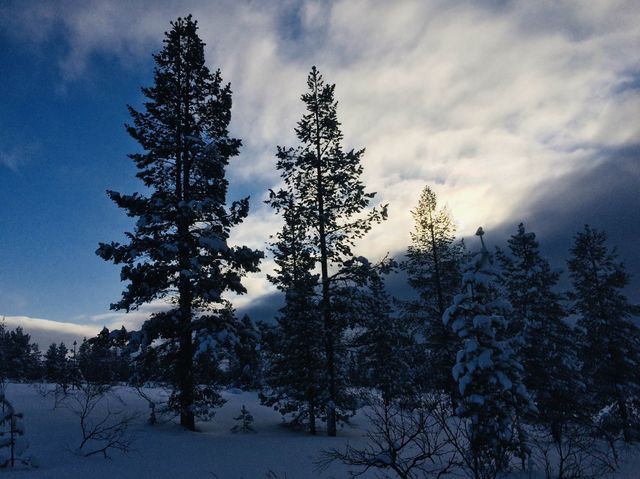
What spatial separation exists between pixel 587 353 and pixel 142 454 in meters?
25.1

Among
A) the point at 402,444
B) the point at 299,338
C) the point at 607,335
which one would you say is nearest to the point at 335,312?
the point at 299,338

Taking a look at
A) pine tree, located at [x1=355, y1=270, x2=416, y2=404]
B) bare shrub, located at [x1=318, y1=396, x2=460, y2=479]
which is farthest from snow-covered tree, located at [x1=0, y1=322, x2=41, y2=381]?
bare shrub, located at [x1=318, y1=396, x2=460, y2=479]

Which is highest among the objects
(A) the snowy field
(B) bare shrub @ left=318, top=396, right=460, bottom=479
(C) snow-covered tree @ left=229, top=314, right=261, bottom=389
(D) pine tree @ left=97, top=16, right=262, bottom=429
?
(D) pine tree @ left=97, top=16, right=262, bottom=429

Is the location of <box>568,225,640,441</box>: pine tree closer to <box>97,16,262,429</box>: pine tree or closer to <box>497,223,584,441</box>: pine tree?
<box>497,223,584,441</box>: pine tree

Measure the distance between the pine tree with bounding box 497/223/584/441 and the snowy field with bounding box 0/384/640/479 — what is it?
386 centimetres

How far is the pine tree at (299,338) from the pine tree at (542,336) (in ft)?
36.5

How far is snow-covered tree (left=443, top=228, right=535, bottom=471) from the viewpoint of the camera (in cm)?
1238

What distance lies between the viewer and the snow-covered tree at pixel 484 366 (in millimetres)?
12375

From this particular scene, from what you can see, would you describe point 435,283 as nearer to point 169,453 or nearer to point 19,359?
point 169,453

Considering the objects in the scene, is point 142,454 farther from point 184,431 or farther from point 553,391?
point 553,391

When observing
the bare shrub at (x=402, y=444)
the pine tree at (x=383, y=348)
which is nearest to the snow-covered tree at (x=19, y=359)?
the pine tree at (x=383, y=348)

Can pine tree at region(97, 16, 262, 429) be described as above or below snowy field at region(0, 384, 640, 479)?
above

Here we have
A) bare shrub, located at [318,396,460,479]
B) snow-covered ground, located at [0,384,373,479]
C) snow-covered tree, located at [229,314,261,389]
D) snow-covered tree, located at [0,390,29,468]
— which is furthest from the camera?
snow-covered tree, located at [229,314,261,389]

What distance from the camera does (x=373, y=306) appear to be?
1748cm
